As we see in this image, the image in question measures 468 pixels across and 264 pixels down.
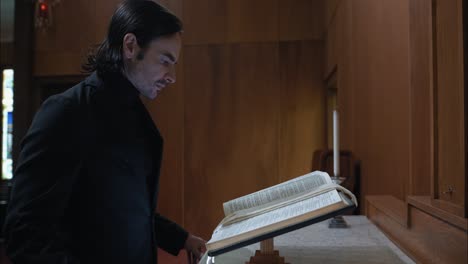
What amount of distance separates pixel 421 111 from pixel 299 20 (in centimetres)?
370

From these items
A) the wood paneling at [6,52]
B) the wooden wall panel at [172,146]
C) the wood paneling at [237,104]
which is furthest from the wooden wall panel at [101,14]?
the wood paneling at [6,52]

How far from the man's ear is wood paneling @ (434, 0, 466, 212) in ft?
2.34

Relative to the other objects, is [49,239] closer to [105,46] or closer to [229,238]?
[229,238]

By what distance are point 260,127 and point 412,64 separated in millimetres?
3431

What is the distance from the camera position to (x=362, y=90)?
254 cm

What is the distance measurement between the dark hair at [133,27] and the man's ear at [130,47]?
0.04 feet

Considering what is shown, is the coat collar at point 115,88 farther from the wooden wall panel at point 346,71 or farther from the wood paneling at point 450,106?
the wooden wall panel at point 346,71

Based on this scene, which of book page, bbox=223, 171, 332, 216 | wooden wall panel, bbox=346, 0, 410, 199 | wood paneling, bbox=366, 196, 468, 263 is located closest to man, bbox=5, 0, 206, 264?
book page, bbox=223, 171, 332, 216

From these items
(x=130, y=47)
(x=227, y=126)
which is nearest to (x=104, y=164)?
(x=130, y=47)

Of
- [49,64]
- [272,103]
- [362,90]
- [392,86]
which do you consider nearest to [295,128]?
[272,103]

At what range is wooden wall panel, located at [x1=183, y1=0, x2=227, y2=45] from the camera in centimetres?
485

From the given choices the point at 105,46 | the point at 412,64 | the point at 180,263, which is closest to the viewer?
the point at 105,46

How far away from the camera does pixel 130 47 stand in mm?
1077

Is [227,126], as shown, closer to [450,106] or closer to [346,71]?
[346,71]
